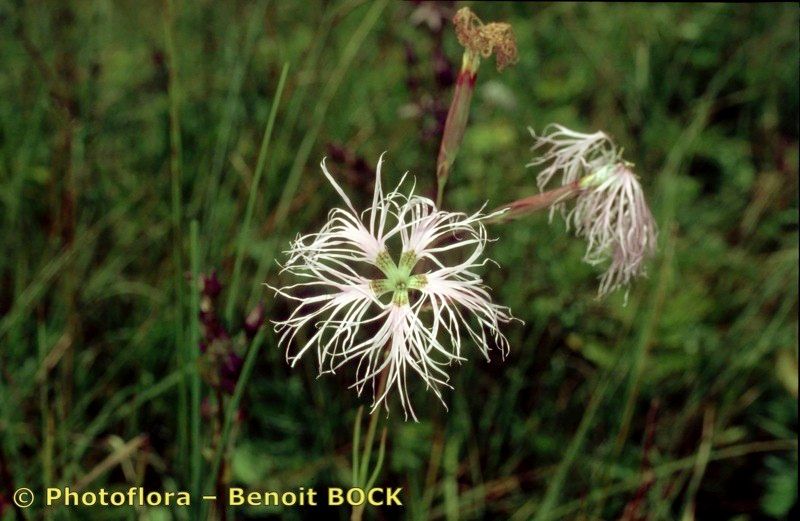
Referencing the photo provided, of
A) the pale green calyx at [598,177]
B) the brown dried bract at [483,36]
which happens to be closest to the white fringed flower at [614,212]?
the pale green calyx at [598,177]

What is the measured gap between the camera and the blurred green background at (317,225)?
1458 millimetres

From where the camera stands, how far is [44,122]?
6.61ft

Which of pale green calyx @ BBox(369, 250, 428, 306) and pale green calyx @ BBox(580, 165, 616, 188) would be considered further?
pale green calyx @ BBox(580, 165, 616, 188)

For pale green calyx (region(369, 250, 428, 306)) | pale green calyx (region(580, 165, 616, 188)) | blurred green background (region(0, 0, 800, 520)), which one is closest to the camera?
pale green calyx (region(369, 250, 428, 306))

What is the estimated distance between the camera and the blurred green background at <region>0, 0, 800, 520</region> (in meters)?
1.46

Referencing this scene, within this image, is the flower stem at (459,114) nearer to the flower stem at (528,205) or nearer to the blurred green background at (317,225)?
the flower stem at (528,205)

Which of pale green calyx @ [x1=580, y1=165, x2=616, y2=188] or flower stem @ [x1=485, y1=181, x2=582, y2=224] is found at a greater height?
pale green calyx @ [x1=580, y1=165, x2=616, y2=188]

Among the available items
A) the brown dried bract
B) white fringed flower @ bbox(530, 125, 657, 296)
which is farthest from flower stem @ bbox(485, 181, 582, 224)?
the brown dried bract

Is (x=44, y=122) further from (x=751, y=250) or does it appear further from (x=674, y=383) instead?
(x=751, y=250)

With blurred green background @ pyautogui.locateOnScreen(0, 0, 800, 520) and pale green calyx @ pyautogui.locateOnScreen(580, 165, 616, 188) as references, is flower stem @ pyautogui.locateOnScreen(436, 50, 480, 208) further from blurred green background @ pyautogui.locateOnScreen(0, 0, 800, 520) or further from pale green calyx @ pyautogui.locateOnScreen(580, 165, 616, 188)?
blurred green background @ pyautogui.locateOnScreen(0, 0, 800, 520)

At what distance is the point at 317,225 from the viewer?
184 centimetres

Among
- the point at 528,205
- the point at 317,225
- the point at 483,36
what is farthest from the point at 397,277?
the point at 317,225

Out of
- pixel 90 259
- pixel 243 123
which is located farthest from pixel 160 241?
pixel 243 123

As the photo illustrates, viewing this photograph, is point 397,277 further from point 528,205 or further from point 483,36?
point 483,36
